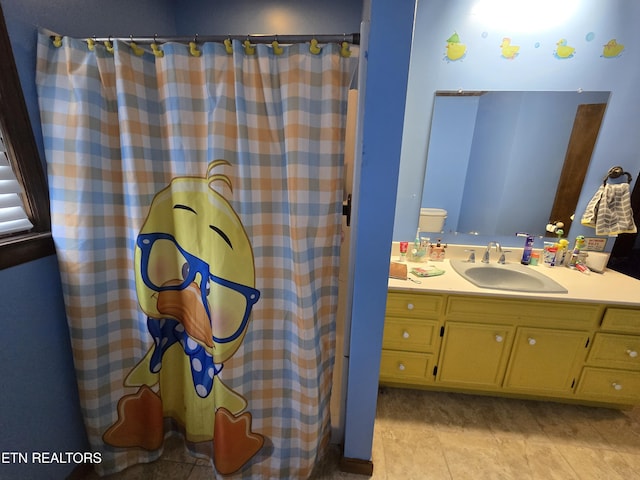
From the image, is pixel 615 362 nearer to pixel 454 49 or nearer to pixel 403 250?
pixel 403 250

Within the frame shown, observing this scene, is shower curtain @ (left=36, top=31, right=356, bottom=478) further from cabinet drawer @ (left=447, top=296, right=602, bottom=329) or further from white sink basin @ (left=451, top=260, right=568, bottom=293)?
white sink basin @ (left=451, top=260, right=568, bottom=293)

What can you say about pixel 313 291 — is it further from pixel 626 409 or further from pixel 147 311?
pixel 626 409

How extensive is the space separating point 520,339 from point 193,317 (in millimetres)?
1746

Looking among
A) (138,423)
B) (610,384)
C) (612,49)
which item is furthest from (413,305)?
(612,49)

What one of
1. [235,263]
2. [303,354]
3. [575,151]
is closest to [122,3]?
[235,263]

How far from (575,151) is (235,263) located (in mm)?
2154

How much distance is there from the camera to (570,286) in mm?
1482

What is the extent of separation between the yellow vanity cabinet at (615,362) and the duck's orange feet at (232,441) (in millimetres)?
1849

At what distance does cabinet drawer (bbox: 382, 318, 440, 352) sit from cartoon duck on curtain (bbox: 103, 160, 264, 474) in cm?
86

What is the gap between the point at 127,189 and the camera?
3.17ft

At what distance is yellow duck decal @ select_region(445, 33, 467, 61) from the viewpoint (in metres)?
1.55

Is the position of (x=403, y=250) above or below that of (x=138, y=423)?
above

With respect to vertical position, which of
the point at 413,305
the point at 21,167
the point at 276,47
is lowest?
the point at 413,305

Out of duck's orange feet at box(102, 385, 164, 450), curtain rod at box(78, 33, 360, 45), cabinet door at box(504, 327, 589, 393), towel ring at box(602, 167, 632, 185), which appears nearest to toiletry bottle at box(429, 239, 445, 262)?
cabinet door at box(504, 327, 589, 393)
